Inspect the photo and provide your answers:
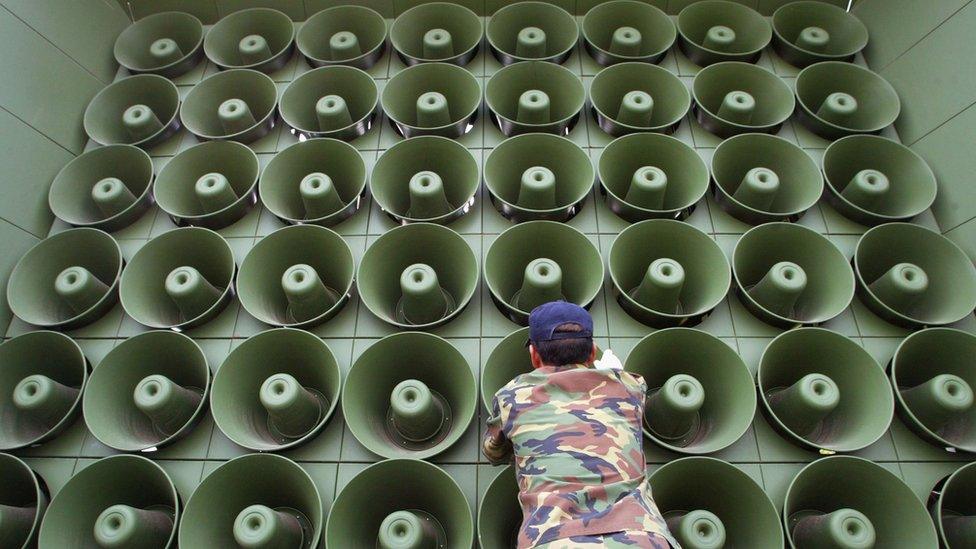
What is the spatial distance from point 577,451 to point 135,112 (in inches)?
163

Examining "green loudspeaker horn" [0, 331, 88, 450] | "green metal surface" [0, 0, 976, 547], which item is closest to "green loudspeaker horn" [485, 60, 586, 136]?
"green metal surface" [0, 0, 976, 547]

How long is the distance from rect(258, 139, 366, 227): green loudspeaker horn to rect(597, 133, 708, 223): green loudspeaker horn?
1641 mm

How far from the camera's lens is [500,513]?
3.21 metres

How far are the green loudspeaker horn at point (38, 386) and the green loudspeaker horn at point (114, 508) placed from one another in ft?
1.34

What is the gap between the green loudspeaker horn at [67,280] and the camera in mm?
3873

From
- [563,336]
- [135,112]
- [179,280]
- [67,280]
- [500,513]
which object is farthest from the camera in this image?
[135,112]

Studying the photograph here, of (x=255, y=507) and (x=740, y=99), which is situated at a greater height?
(x=740, y=99)

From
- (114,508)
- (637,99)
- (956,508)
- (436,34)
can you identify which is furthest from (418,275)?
(956,508)

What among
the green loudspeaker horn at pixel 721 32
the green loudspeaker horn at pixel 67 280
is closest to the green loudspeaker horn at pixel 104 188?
the green loudspeaker horn at pixel 67 280

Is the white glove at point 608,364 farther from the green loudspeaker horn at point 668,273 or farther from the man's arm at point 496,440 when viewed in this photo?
the green loudspeaker horn at point 668,273

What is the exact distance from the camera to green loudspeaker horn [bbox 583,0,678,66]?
486cm

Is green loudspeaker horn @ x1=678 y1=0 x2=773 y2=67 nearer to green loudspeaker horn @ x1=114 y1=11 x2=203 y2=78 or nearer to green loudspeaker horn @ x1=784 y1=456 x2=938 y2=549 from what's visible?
green loudspeaker horn @ x1=784 y1=456 x2=938 y2=549

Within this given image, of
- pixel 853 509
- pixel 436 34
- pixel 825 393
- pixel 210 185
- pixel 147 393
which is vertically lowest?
pixel 853 509

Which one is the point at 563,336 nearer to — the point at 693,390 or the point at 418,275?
the point at 693,390
